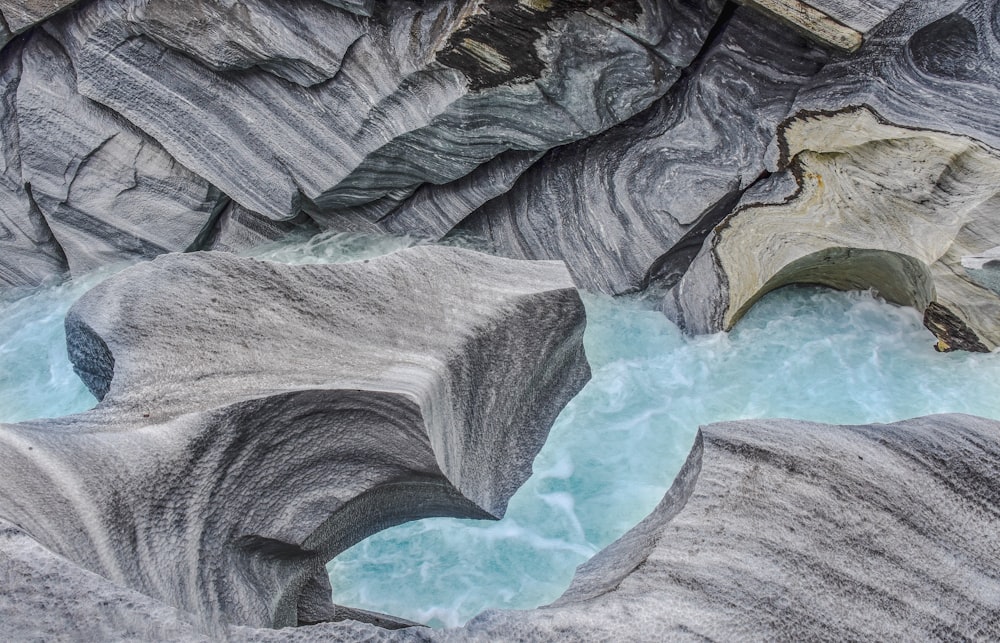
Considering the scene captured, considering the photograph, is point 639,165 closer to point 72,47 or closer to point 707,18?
point 707,18

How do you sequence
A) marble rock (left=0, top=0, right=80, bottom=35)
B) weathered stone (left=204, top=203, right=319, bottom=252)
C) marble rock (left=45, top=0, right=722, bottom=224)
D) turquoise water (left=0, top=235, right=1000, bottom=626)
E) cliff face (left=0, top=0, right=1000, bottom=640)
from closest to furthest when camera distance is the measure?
cliff face (left=0, top=0, right=1000, bottom=640)
turquoise water (left=0, top=235, right=1000, bottom=626)
marble rock (left=45, top=0, right=722, bottom=224)
marble rock (left=0, top=0, right=80, bottom=35)
weathered stone (left=204, top=203, right=319, bottom=252)

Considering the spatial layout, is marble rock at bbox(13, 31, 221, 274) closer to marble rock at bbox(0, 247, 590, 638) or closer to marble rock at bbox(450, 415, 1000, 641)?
marble rock at bbox(0, 247, 590, 638)

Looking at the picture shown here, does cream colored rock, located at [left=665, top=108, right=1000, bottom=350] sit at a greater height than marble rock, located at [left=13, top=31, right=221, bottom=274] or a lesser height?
greater

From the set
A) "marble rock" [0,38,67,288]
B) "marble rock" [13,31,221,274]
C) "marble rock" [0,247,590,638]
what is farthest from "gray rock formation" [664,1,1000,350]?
"marble rock" [0,38,67,288]

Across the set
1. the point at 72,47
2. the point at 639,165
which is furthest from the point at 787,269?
the point at 72,47

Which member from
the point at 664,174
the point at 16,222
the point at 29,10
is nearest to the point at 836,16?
the point at 664,174

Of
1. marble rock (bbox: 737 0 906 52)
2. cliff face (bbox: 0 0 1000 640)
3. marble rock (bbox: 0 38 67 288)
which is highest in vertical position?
marble rock (bbox: 737 0 906 52)
